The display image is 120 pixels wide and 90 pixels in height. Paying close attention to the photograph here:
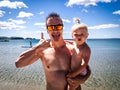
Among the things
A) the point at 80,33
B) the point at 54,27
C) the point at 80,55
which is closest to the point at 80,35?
the point at 80,33

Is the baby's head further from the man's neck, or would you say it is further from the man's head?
the man's neck

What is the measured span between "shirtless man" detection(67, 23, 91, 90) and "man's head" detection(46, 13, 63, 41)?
0.22 meters

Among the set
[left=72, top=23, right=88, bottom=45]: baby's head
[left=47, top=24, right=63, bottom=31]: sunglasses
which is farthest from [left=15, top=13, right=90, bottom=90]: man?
[left=72, top=23, right=88, bottom=45]: baby's head

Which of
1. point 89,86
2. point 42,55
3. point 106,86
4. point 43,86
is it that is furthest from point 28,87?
point 42,55

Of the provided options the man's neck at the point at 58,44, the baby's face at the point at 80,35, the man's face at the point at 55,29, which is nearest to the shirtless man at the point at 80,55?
the baby's face at the point at 80,35

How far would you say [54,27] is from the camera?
3.26 metres

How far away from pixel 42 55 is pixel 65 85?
25.2 inches

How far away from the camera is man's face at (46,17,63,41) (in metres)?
3.22

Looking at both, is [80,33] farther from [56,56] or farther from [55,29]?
[56,56]

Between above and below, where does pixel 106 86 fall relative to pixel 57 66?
below

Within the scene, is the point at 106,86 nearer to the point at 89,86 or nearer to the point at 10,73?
the point at 89,86

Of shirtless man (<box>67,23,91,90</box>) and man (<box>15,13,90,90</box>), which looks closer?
shirtless man (<box>67,23,91,90</box>)

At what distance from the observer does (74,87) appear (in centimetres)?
322

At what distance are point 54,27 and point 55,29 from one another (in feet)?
0.15
